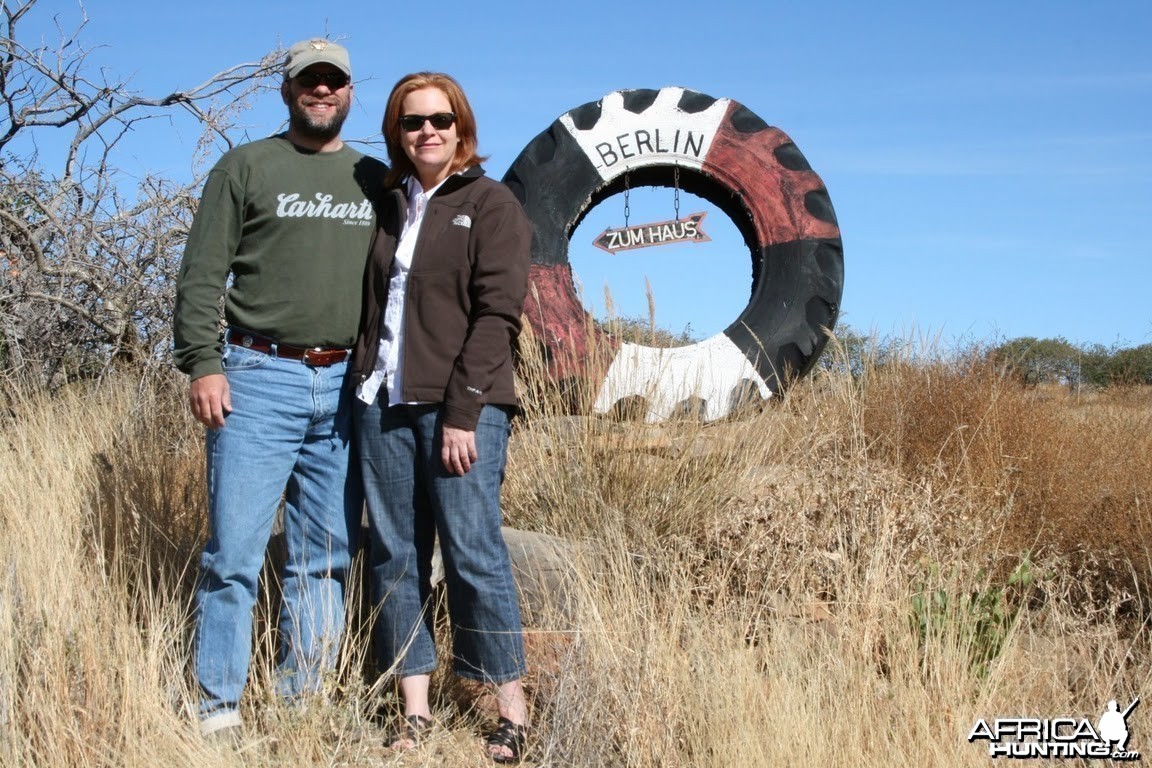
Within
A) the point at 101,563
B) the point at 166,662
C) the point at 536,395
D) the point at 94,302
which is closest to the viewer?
the point at 166,662

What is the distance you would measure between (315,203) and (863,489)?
2.08m

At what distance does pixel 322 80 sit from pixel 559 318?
241cm

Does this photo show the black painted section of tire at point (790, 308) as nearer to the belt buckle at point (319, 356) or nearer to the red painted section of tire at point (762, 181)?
the red painted section of tire at point (762, 181)

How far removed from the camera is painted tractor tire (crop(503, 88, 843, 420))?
5.31 m

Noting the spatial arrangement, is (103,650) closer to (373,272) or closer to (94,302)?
(373,272)

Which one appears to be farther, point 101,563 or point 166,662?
point 101,563

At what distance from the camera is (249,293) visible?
9.12 ft

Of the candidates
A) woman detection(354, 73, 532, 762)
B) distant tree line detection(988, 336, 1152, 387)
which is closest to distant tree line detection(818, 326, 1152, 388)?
distant tree line detection(988, 336, 1152, 387)

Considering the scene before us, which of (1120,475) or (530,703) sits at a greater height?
(1120,475)

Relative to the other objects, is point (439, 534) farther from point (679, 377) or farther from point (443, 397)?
point (679, 377)

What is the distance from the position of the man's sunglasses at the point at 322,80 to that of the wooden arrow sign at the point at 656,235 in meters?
2.68

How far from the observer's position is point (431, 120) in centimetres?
271

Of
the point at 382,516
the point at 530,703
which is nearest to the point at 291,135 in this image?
the point at 382,516

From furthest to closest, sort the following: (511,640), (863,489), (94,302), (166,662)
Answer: (94,302) → (863,489) → (166,662) → (511,640)
